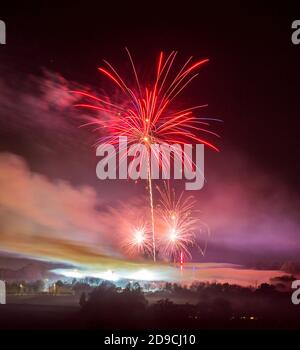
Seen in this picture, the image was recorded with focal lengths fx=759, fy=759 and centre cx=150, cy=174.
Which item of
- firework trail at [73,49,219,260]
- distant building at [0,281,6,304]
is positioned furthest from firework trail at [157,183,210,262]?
distant building at [0,281,6,304]

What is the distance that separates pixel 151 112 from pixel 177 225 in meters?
1.43

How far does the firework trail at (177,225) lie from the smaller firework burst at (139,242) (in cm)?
17

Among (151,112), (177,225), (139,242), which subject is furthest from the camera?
(139,242)

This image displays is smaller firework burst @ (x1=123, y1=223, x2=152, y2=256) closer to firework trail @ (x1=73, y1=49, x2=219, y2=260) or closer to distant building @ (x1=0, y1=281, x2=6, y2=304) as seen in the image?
firework trail @ (x1=73, y1=49, x2=219, y2=260)

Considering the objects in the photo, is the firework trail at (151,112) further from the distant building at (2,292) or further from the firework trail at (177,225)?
the distant building at (2,292)

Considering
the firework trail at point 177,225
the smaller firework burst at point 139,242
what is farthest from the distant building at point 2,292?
the firework trail at point 177,225

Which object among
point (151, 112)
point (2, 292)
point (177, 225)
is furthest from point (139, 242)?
point (2, 292)

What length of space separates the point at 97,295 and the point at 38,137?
2.10 metres

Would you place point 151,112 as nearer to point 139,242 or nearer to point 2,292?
point 139,242

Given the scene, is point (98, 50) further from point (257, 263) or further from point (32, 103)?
point (257, 263)

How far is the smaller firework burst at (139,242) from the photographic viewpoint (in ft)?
31.1

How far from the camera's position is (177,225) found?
9414 millimetres

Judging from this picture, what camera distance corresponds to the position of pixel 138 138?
9234 millimetres

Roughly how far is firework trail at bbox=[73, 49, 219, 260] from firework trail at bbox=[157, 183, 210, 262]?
0.16m
